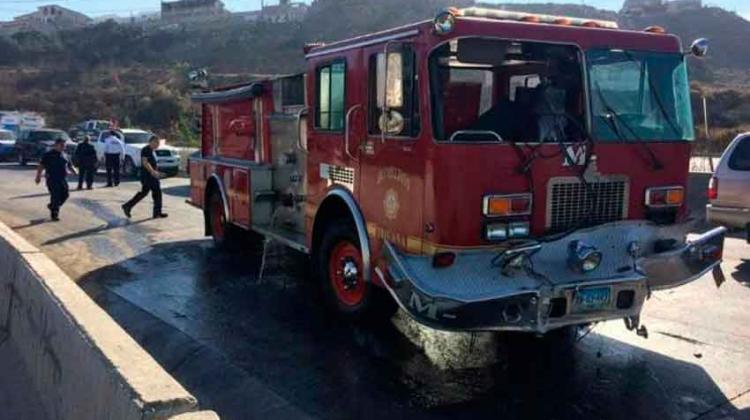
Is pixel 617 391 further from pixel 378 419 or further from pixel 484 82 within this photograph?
pixel 484 82

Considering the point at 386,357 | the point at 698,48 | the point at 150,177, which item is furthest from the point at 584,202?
the point at 150,177

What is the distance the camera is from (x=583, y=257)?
5113 millimetres

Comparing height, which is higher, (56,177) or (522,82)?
(522,82)

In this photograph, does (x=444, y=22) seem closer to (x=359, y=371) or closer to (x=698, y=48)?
(x=698, y=48)

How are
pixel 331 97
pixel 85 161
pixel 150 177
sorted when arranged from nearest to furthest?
pixel 331 97, pixel 150 177, pixel 85 161

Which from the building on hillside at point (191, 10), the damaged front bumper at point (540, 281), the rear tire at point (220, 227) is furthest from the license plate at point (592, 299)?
the building on hillside at point (191, 10)

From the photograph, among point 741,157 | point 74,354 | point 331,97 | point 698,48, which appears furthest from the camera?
point 741,157

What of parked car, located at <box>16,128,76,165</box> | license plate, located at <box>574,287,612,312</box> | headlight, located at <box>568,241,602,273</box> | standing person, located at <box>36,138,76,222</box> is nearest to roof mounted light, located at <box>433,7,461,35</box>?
headlight, located at <box>568,241,602,273</box>

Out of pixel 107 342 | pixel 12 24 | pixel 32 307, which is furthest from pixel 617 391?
pixel 12 24

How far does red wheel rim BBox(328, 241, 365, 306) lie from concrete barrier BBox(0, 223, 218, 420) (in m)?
2.44

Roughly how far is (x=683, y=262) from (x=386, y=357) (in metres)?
2.41

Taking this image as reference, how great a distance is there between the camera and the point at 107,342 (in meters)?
3.71

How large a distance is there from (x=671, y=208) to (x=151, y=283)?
5599mm

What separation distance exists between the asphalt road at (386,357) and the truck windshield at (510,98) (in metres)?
1.77
